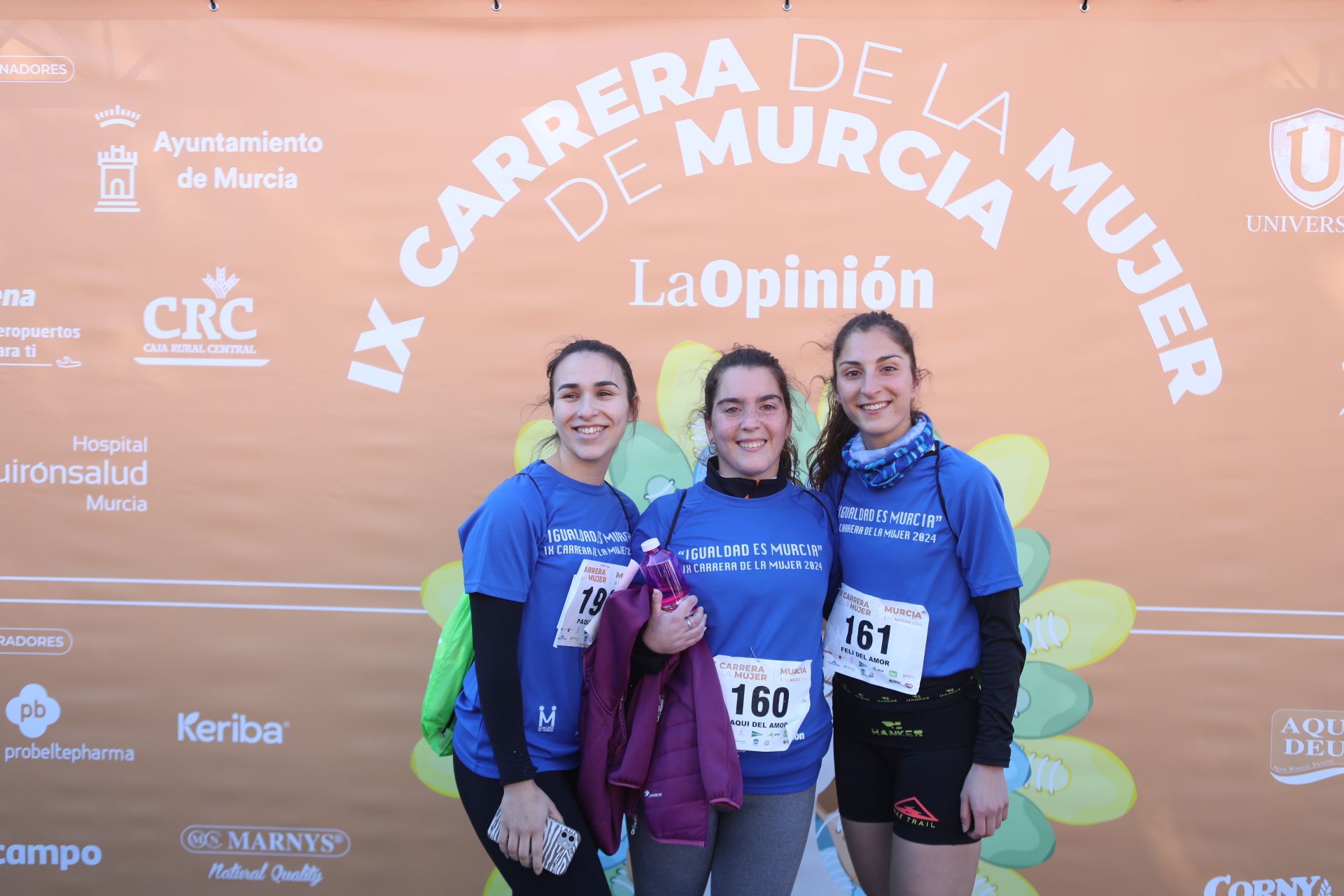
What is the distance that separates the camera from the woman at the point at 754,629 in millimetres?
1823

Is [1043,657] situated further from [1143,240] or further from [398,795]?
[398,795]

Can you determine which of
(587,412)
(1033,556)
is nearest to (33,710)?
(587,412)

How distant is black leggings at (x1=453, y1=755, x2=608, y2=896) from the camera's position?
175 cm

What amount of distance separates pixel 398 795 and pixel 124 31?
9.34ft

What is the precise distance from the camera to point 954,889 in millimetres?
1877

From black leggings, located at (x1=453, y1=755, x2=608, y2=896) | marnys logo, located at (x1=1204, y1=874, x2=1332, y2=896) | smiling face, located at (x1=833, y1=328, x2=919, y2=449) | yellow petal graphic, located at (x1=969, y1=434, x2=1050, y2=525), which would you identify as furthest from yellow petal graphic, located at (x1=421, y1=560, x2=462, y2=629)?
marnys logo, located at (x1=1204, y1=874, x2=1332, y2=896)

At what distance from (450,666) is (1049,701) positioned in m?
2.05

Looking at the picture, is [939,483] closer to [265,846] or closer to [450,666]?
[450,666]

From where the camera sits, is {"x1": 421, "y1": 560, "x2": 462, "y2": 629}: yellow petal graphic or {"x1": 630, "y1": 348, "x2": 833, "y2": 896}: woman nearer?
{"x1": 630, "y1": 348, "x2": 833, "y2": 896}: woman

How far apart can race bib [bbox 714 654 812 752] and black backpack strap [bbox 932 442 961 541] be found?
1.53 feet

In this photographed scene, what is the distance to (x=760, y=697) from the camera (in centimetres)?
183

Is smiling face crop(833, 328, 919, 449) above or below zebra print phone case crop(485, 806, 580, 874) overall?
above

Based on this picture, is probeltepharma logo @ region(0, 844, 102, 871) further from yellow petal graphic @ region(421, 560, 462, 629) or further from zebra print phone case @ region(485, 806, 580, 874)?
zebra print phone case @ region(485, 806, 580, 874)

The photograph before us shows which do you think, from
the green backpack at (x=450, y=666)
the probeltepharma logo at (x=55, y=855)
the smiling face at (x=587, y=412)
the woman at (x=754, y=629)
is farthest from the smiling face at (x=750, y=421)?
the probeltepharma logo at (x=55, y=855)
